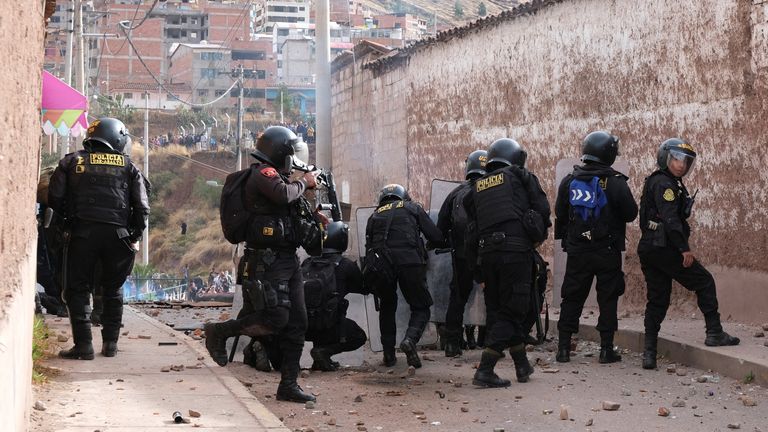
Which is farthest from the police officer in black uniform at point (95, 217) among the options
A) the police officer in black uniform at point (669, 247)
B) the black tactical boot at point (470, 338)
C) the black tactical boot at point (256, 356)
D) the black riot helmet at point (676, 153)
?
the black riot helmet at point (676, 153)

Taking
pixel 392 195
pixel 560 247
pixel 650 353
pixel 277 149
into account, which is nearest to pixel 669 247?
pixel 650 353

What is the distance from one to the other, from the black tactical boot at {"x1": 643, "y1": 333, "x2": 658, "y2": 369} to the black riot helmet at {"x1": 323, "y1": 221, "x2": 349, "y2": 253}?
2.53 meters

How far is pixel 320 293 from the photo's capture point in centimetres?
972

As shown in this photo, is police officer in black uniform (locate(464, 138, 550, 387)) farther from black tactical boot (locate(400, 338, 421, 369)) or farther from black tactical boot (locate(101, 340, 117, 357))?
black tactical boot (locate(101, 340, 117, 357))

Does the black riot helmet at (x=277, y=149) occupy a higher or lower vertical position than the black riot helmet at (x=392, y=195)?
higher

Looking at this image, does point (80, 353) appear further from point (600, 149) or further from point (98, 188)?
point (600, 149)

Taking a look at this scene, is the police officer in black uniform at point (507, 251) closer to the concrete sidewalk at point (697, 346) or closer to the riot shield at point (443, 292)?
the concrete sidewalk at point (697, 346)

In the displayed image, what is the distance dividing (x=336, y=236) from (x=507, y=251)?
142 cm

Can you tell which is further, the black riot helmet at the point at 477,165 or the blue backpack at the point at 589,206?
the black riot helmet at the point at 477,165

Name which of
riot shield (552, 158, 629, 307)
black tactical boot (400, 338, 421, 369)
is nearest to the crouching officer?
black tactical boot (400, 338, 421, 369)

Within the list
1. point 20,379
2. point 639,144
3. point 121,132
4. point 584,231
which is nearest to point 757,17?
point 639,144

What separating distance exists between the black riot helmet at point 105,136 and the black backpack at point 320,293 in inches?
68.2

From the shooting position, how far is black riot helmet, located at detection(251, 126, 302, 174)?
26.2 feet

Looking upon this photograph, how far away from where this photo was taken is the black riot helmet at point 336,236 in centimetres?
948
